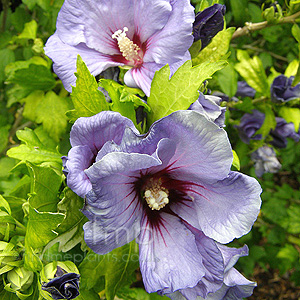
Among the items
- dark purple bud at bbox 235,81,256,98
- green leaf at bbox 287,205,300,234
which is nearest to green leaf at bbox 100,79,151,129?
dark purple bud at bbox 235,81,256,98

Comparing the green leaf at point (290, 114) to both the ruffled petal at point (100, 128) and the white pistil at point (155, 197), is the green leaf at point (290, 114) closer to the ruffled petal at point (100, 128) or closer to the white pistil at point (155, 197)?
the white pistil at point (155, 197)

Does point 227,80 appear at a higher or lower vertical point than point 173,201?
lower

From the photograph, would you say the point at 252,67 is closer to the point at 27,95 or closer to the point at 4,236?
the point at 27,95

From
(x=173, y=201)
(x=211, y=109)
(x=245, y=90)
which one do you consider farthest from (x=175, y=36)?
(x=245, y=90)

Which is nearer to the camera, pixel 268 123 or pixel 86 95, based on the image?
pixel 86 95

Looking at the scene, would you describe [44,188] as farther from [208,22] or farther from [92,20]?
[208,22]

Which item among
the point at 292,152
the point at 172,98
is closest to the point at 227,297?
the point at 172,98
